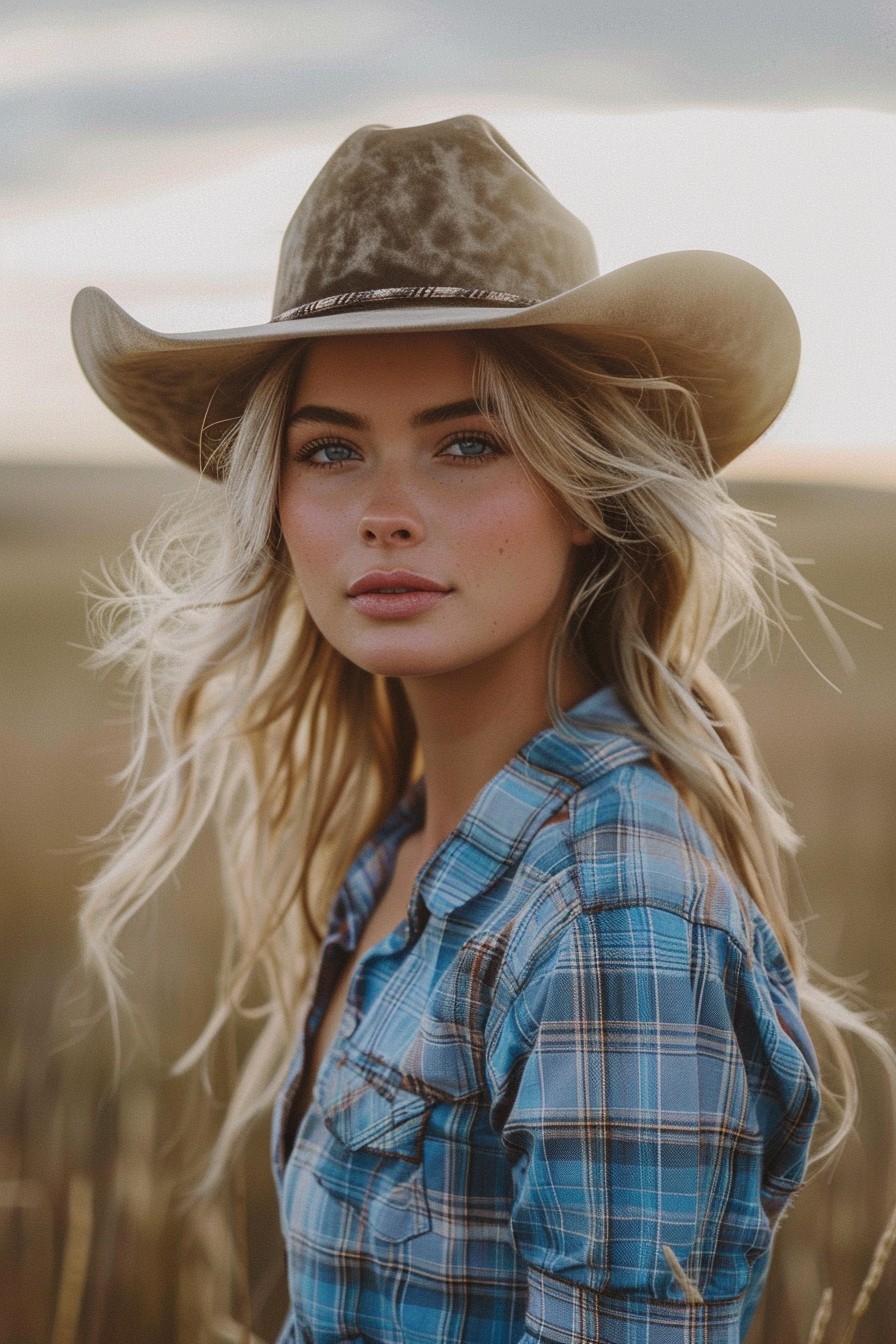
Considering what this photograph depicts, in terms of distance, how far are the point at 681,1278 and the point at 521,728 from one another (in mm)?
868

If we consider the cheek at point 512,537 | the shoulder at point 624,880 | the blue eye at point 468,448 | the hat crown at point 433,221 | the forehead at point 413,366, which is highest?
the hat crown at point 433,221

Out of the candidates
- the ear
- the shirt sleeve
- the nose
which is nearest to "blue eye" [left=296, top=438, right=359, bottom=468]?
the nose

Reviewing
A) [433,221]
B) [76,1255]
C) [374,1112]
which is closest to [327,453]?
[433,221]

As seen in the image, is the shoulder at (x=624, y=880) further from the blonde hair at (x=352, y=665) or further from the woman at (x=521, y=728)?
the blonde hair at (x=352, y=665)

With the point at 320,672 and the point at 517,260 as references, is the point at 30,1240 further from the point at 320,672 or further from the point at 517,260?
the point at 517,260

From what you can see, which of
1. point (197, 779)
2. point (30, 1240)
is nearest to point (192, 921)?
point (30, 1240)

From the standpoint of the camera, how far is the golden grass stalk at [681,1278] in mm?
1397

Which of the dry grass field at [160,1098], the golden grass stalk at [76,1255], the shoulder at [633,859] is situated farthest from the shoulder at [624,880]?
the golden grass stalk at [76,1255]

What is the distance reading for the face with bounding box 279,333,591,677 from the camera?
182 centimetres

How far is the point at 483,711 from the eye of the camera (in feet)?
6.81

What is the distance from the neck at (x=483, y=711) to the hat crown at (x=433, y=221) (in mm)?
556

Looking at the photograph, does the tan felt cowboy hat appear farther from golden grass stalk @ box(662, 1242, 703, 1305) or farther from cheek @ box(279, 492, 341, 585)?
golden grass stalk @ box(662, 1242, 703, 1305)

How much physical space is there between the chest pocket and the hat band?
1.03 meters

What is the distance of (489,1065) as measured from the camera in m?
1.62
